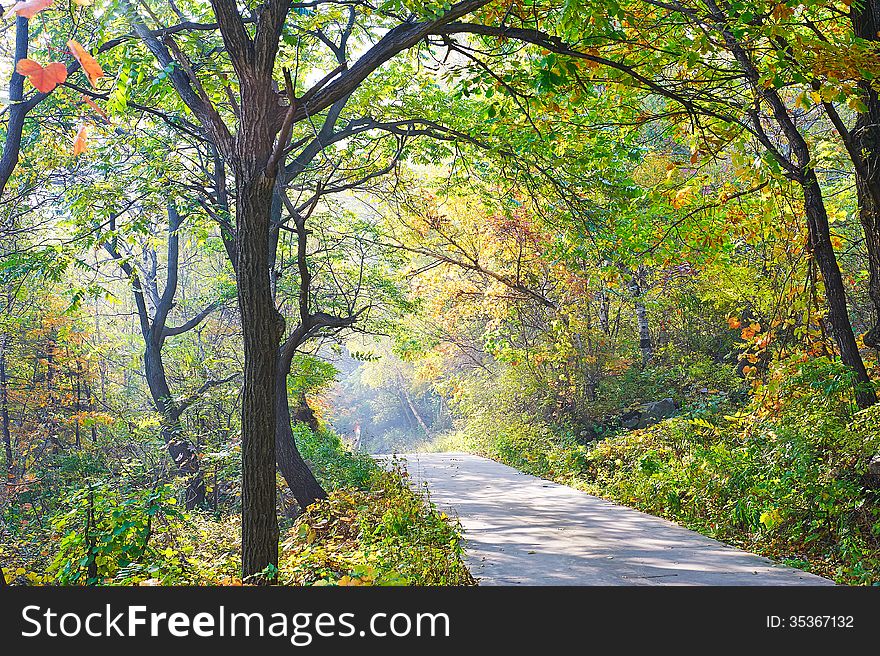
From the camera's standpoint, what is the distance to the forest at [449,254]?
505 centimetres

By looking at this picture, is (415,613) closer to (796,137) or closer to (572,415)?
(796,137)

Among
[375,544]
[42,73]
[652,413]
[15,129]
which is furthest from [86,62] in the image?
[652,413]

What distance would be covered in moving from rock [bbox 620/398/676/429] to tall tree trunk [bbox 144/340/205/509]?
784 centimetres

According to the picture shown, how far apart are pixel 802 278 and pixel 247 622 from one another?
21.6ft

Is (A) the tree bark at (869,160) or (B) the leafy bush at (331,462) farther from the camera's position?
(B) the leafy bush at (331,462)

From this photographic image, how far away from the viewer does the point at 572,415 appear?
1583cm

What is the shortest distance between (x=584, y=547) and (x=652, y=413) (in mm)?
7432

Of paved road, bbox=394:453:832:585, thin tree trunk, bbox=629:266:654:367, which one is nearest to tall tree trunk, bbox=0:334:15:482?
paved road, bbox=394:453:832:585

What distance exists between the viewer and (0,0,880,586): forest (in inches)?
199

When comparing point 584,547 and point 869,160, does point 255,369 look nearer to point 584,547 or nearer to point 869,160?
point 584,547

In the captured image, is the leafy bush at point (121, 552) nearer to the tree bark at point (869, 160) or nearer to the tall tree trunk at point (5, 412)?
the tree bark at point (869, 160)

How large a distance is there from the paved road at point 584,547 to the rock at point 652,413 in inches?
120

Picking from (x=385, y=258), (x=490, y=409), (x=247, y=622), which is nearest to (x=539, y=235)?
(x=385, y=258)

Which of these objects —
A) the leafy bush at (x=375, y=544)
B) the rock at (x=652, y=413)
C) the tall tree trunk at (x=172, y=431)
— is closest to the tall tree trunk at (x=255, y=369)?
the leafy bush at (x=375, y=544)
